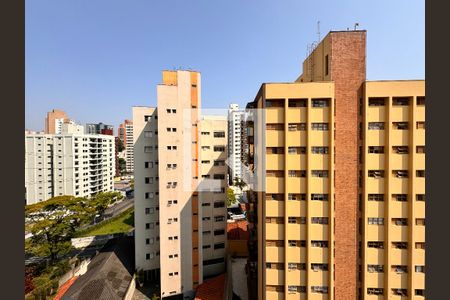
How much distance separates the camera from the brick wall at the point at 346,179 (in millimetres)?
13867

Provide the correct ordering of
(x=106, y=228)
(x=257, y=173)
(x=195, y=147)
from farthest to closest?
1. (x=106, y=228)
2. (x=195, y=147)
3. (x=257, y=173)

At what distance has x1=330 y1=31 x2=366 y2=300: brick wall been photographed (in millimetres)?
13867

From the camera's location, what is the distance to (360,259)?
14.0m

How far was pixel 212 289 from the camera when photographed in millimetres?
20016

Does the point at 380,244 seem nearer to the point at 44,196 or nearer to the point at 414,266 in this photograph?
the point at 414,266

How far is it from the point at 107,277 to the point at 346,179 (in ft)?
81.3

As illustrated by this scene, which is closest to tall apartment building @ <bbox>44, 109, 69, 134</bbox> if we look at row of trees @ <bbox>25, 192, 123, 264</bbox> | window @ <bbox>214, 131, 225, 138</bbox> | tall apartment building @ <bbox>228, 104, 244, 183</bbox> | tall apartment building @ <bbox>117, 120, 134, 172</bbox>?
tall apartment building @ <bbox>117, 120, 134, 172</bbox>

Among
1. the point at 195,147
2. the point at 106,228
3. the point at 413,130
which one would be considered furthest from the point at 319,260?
the point at 106,228

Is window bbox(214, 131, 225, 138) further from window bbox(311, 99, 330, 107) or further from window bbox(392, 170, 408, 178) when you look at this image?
window bbox(392, 170, 408, 178)

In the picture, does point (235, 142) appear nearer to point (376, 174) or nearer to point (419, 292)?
point (376, 174)

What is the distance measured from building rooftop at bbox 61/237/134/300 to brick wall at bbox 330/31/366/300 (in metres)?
20.2

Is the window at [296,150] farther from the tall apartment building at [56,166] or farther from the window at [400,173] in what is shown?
the tall apartment building at [56,166]

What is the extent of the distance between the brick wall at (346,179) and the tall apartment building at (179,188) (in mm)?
13279

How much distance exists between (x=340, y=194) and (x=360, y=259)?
485 centimetres
